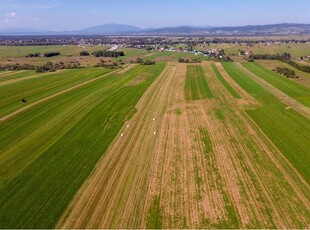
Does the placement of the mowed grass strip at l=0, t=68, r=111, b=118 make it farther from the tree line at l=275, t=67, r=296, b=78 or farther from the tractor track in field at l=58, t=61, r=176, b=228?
the tree line at l=275, t=67, r=296, b=78

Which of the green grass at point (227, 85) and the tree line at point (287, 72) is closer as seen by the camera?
the green grass at point (227, 85)

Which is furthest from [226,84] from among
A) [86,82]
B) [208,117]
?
[86,82]

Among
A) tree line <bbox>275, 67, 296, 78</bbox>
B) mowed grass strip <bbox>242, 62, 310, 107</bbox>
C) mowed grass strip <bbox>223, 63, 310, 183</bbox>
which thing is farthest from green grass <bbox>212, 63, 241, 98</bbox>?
tree line <bbox>275, 67, 296, 78</bbox>

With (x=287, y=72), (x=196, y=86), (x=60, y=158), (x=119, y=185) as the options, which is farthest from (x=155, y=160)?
(x=287, y=72)

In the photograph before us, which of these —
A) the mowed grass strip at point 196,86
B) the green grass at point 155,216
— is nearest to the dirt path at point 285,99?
the mowed grass strip at point 196,86

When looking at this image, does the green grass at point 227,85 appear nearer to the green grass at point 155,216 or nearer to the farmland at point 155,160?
the farmland at point 155,160

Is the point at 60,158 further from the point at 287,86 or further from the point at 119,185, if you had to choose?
the point at 287,86

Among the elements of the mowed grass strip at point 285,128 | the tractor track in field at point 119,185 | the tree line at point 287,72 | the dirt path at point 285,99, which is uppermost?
the tractor track in field at point 119,185
